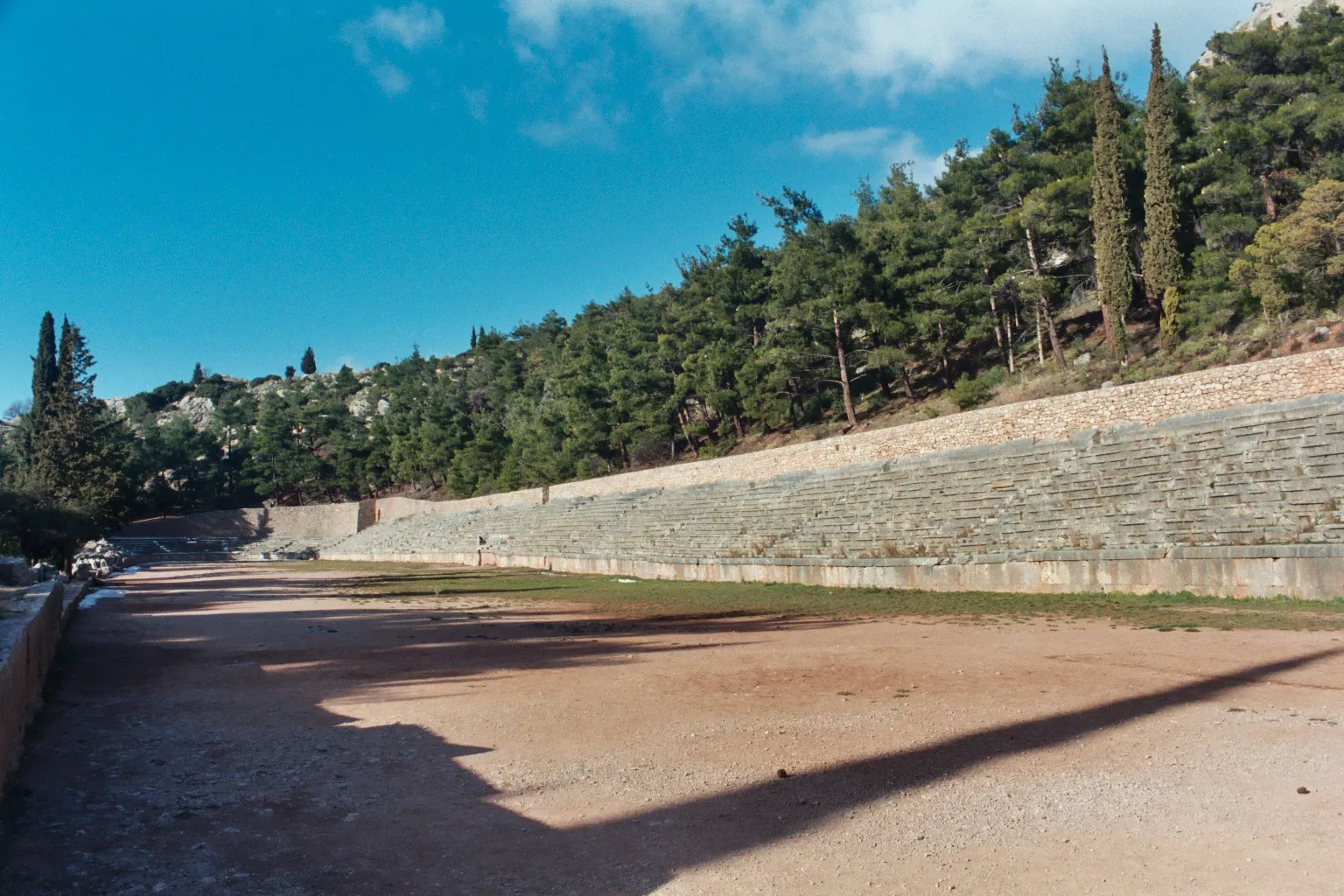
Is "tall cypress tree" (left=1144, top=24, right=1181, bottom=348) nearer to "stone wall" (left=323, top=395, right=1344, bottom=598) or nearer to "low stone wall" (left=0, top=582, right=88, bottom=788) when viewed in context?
"stone wall" (left=323, top=395, right=1344, bottom=598)

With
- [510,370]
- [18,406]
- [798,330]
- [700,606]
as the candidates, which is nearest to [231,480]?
[510,370]

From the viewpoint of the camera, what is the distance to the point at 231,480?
269 ft

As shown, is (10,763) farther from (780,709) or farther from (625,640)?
(625,640)

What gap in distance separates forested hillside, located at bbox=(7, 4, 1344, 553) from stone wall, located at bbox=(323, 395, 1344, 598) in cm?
851

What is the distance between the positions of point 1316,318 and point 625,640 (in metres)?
21.0

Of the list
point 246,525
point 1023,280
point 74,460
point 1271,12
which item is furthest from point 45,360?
point 1271,12

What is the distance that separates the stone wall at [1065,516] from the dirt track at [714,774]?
4321 millimetres

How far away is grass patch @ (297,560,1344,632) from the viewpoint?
10.7 m

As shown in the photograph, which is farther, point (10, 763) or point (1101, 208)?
point (1101, 208)

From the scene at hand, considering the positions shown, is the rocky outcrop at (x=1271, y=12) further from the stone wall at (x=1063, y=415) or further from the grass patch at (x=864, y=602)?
the grass patch at (x=864, y=602)

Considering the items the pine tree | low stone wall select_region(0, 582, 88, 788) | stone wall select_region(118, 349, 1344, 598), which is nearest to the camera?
low stone wall select_region(0, 582, 88, 788)

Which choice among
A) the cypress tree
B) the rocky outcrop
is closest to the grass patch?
the cypress tree

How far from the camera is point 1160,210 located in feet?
84.5

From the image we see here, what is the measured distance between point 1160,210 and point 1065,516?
15.8m
